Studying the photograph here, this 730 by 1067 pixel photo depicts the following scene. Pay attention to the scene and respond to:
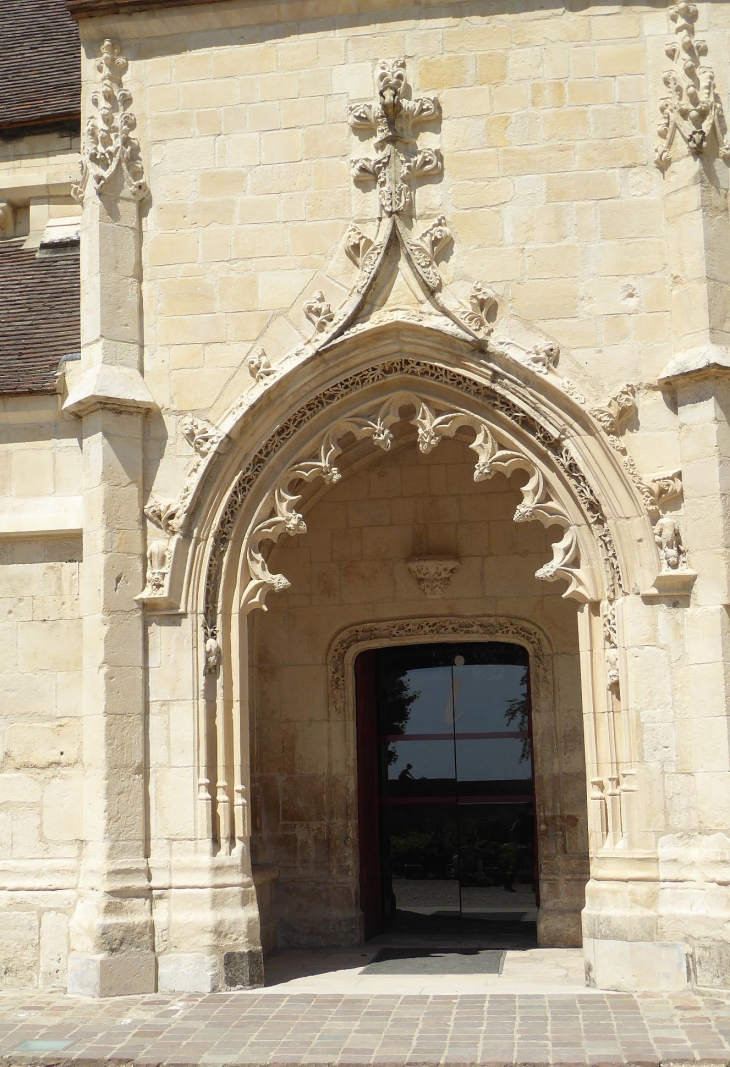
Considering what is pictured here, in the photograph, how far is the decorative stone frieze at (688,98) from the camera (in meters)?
8.29

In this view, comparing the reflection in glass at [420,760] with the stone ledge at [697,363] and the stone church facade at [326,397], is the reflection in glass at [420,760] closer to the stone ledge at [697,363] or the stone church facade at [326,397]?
the stone church facade at [326,397]

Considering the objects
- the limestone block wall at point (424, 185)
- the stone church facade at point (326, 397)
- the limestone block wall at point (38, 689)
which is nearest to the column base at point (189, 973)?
the stone church facade at point (326, 397)

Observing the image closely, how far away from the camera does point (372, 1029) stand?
7.07 meters

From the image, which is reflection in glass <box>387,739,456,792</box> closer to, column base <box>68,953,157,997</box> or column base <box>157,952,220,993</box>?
column base <box>157,952,220,993</box>

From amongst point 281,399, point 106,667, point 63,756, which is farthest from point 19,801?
point 281,399

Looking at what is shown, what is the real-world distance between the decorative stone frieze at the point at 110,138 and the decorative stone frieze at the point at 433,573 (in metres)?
3.53

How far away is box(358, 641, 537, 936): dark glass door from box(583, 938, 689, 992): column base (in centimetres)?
268

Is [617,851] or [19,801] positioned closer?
[617,851]

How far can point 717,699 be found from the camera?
7.81m

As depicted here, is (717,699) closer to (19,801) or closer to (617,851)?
(617,851)

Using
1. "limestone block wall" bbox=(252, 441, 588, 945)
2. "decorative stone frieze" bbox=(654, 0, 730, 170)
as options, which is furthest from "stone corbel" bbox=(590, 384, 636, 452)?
"limestone block wall" bbox=(252, 441, 588, 945)

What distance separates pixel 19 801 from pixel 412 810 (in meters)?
3.46

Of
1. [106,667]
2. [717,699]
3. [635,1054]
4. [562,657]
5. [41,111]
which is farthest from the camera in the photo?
[41,111]

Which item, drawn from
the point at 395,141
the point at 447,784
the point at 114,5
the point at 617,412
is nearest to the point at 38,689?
the point at 447,784
